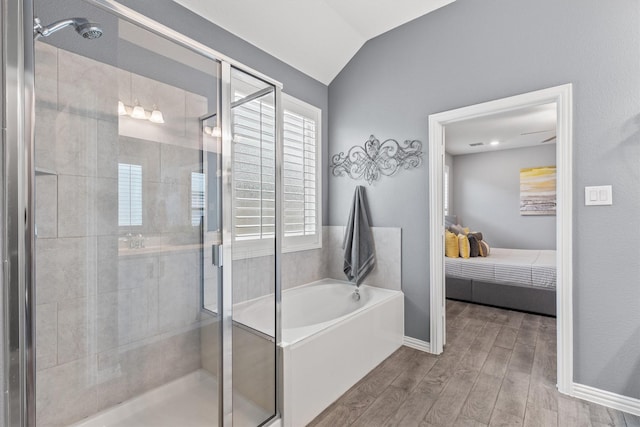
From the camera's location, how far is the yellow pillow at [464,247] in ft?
13.6

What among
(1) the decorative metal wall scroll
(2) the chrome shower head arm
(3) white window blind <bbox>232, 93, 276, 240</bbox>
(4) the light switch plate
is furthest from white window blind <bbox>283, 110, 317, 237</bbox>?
(4) the light switch plate

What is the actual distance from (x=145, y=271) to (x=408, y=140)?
2.22 metres

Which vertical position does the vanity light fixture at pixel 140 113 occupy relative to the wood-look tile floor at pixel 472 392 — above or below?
above

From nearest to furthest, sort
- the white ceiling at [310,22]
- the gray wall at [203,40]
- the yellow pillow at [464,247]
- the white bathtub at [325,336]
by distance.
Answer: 1. the gray wall at [203,40]
2. the white bathtub at [325,336]
3. the white ceiling at [310,22]
4. the yellow pillow at [464,247]

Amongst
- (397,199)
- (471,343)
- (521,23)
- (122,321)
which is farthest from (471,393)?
(521,23)

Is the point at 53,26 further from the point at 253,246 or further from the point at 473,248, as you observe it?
the point at 473,248

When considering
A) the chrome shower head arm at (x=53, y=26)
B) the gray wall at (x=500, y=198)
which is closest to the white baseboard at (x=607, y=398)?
the chrome shower head arm at (x=53, y=26)

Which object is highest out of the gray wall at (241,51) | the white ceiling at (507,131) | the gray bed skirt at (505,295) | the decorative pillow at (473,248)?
the gray wall at (241,51)

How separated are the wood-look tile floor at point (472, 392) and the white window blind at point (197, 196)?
1.32 metres

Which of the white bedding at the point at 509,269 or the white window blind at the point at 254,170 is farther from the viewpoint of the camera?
the white bedding at the point at 509,269

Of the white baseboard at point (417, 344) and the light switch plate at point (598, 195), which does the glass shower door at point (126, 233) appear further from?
the light switch plate at point (598, 195)

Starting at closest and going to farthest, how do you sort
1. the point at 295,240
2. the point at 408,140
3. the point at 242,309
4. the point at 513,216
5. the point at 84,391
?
the point at 84,391, the point at 242,309, the point at 408,140, the point at 295,240, the point at 513,216

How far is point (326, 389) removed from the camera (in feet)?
6.03

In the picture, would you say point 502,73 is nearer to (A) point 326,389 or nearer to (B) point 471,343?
(B) point 471,343
